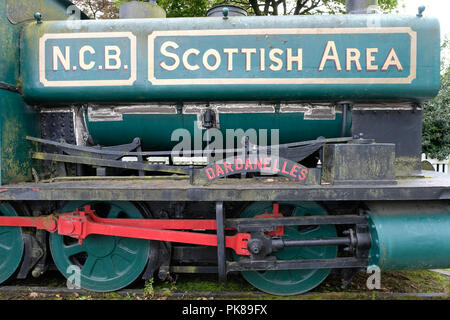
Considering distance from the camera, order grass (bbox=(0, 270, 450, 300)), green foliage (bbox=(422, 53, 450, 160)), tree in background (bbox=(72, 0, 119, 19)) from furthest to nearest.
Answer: tree in background (bbox=(72, 0, 119, 19)) < green foliage (bbox=(422, 53, 450, 160)) < grass (bbox=(0, 270, 450, 300))

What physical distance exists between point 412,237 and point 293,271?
1.11m

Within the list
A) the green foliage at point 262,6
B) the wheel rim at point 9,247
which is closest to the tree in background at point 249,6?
the green foliage at point 262,6

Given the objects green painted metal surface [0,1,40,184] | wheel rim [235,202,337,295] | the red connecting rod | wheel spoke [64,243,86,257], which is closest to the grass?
wheel rim [235,202,337,295]

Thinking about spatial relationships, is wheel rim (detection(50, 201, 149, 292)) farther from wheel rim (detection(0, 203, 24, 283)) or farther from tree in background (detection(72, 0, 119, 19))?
tree in background (detection(72, 0, 119, 19))

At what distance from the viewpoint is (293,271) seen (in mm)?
2932

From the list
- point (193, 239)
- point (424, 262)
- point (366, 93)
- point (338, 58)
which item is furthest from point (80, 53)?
point (424, 262)

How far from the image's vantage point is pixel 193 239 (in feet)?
8.94

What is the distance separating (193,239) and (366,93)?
2164mm

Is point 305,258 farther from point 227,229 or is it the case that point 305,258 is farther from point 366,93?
point 366,93

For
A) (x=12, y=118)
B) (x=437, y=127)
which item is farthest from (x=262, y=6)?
(x=12, y=118)

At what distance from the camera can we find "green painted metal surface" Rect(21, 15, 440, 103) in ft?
9.05

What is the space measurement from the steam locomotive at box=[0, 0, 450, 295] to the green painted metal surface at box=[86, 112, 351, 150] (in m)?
0.02

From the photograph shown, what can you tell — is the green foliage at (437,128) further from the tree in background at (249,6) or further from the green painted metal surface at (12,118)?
the green painted metal surface at (12,118)

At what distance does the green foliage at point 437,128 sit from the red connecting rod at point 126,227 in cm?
806
